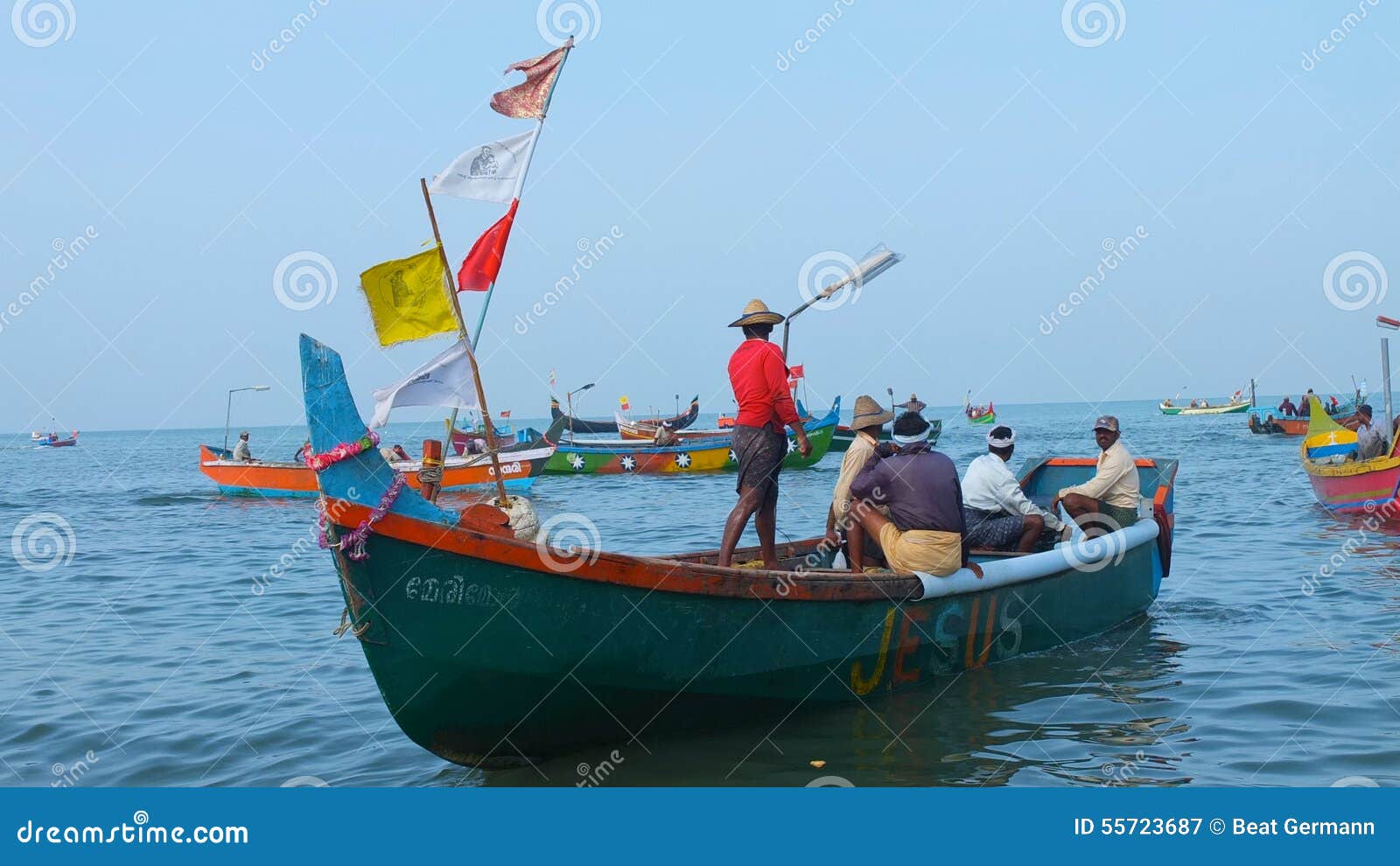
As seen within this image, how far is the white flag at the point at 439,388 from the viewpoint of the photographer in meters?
5.44

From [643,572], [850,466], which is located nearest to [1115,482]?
[850,466]

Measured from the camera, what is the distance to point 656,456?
29.2 metres

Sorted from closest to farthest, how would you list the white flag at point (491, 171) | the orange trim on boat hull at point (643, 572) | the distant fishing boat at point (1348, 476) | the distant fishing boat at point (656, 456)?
the orange trim on boat hull at point (643, 572) < the white flag at point (491, 171) < the distant fishing boat at point (1348, 476) < the distant fishing boat at point (656, 456)

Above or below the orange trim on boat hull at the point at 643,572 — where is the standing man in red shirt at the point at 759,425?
above

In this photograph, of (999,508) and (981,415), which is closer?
(999,508)

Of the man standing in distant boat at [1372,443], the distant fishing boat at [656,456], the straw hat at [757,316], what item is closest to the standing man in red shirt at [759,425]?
the straw hat at [757,316]

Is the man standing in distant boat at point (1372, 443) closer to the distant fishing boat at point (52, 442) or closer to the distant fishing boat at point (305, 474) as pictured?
the distant fishing boat at point (305, 474)

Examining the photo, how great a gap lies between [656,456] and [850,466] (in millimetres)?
22042

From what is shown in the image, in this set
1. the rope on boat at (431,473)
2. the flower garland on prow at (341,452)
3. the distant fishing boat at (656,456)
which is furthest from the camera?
the distant fishing boat at (656,456)

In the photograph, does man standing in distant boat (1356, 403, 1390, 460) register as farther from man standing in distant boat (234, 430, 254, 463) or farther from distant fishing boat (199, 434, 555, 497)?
man standing in distant boat (234, 430, 254, 463)

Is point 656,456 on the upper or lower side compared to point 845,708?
upper

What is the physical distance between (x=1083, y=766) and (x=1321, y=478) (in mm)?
12149

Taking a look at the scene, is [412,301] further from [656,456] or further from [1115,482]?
[656,456]

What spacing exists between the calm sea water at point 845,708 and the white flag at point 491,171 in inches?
115
